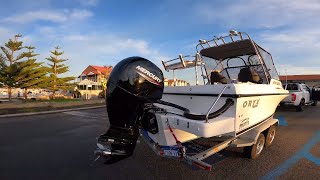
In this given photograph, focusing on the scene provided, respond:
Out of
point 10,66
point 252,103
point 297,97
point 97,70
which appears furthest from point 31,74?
point 97,70

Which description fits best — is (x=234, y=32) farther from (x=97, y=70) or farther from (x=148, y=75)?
(x=97, y=70)

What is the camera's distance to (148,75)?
12.8ft

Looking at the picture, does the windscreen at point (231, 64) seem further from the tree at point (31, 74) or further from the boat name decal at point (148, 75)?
the tree at point (31, 74)

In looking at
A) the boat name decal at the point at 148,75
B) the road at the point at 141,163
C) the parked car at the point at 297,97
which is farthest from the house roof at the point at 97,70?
the boat name decal at the point at 148,75

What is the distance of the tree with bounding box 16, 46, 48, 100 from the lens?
2564 cm

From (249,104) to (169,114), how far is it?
1427mm

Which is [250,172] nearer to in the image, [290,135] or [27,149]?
[290,135]

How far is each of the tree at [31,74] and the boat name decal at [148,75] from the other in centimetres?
2462

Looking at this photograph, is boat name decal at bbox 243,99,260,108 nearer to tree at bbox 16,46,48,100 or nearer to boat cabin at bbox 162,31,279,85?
boat cabin at bbox 162,31,279,85

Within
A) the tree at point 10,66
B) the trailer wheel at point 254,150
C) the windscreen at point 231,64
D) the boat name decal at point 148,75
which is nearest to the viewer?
the boat name decal at point 148,75

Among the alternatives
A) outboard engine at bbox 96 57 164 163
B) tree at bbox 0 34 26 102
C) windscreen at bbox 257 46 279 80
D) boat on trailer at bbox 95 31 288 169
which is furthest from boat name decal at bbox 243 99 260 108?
tree at bbox 0 34 26 102

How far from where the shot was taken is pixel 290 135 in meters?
7.80

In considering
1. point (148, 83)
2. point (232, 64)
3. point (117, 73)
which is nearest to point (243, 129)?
point (148, 83)

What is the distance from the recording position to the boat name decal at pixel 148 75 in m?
3.83
